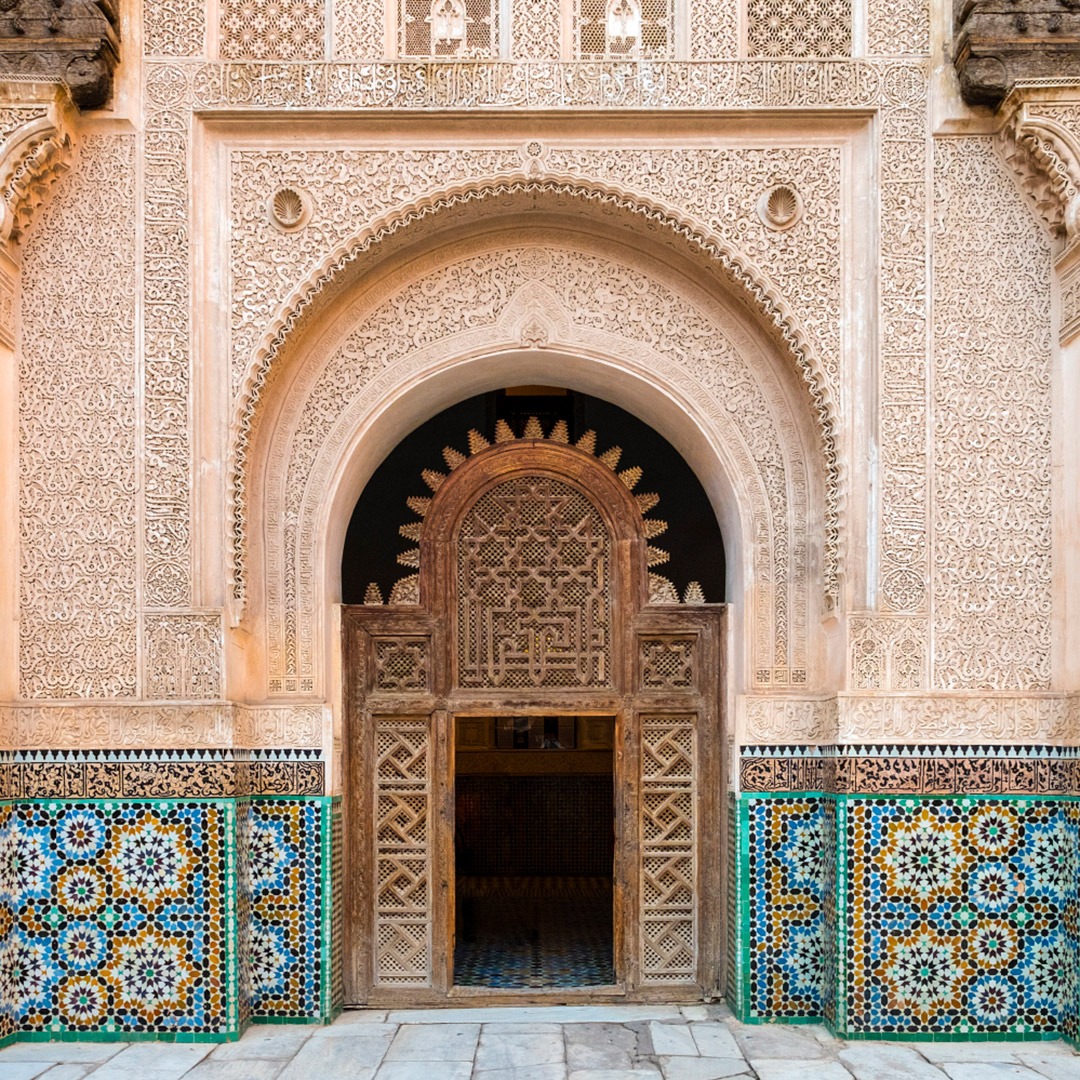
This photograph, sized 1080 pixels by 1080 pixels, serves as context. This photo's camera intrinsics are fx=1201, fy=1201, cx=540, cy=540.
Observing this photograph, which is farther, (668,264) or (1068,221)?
(668,264)

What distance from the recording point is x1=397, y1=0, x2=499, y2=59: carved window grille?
437 centimetres

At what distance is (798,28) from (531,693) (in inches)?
105

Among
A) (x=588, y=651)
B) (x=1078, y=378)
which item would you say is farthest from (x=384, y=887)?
(x=1078, y=378)

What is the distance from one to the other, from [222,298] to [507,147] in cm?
116

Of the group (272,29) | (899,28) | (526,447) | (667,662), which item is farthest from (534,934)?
(899,28)

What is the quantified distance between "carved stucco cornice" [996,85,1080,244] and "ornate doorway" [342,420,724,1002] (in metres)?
1.78

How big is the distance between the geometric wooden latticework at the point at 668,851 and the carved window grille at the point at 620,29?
254cm

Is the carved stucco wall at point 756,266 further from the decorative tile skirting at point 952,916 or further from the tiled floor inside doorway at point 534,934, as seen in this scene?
the tiled floor inside doorway at point 534,934

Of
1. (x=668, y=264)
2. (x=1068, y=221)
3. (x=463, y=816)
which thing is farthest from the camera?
(x=463, y=816)

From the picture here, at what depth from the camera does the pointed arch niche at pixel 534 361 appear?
14.5ft

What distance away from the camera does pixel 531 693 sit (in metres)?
4.76

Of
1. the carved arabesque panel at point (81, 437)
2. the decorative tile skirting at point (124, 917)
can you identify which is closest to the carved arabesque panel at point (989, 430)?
the decorative tile skirting at point (124, 917)

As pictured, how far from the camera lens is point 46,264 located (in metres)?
4.27

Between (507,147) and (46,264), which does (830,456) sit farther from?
(46,264)
